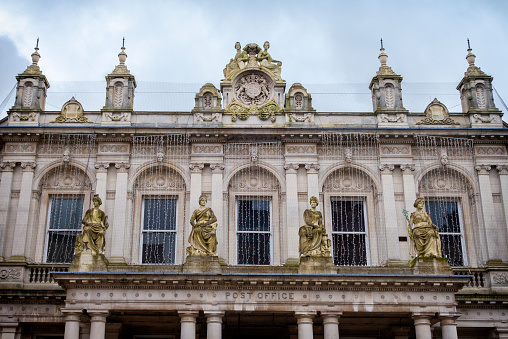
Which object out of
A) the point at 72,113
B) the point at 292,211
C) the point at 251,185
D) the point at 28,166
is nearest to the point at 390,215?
the point at 292,211

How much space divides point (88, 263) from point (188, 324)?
3.56 metres

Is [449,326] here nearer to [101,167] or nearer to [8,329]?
[101,167]

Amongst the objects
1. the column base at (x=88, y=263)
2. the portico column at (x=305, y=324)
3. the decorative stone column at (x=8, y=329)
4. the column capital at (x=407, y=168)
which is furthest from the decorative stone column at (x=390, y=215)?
the decorative stone column at (x=8, y=329)

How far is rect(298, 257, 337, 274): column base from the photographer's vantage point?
775 inches

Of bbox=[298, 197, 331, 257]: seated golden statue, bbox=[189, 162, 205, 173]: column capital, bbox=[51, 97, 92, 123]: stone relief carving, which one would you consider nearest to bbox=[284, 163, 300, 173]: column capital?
bbox=[189, 162, 205, 173]: column capital

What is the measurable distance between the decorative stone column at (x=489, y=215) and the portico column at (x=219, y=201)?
9.46 meters

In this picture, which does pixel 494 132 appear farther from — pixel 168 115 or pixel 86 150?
pixel 86 150

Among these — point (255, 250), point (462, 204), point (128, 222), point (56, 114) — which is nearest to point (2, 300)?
point (128, 222)

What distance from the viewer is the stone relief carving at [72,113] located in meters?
24.3

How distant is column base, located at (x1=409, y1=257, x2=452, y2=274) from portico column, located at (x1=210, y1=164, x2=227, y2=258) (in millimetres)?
6765

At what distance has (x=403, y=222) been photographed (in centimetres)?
2309

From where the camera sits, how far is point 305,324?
63.4ft

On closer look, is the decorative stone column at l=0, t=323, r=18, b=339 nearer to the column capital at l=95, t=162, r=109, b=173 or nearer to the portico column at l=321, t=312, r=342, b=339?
the column capital at l=95, t=162, r=109, b=173

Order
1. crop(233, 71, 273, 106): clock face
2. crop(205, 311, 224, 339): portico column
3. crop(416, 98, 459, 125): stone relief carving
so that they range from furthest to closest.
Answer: crop(233, 71, 273, 106): clock face
crop(416, 98, 459, 125): stone relief carving
crop(205, 311, 224, 339): portico column
